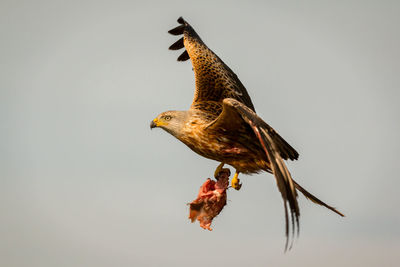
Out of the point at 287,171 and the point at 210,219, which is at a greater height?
the point at 287,171

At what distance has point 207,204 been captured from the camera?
22.8ft

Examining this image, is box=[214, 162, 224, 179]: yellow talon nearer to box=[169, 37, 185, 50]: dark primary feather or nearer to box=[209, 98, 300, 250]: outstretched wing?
box=[209, 98, 300, 250]: outstretched wing

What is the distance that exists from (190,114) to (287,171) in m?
2.22

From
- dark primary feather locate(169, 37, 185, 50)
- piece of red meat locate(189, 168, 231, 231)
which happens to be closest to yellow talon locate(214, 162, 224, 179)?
piece of red meat locate(189, 168, 231, 231)

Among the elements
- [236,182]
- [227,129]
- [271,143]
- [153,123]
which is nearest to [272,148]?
[271,143]

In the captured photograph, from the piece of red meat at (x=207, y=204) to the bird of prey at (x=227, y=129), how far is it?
0.27 metres

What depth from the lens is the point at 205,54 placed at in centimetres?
794

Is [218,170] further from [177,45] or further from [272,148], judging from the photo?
[177,45]

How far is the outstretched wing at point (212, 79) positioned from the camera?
7.61m

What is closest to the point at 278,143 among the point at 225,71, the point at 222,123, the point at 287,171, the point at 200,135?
the point at 287,171

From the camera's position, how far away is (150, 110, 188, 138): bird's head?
6934 mm

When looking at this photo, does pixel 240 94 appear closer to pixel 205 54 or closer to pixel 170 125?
pixel 205 54

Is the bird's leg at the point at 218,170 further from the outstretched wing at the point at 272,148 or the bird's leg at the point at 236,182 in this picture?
the outstretched wing at the point at 272,148

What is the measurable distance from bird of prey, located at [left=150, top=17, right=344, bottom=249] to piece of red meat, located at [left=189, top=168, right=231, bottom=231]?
27 cm
